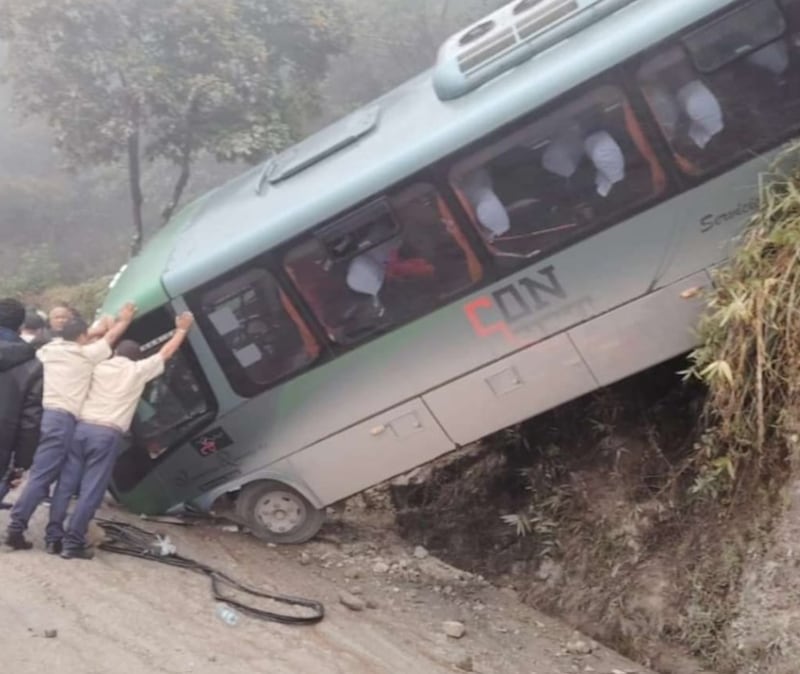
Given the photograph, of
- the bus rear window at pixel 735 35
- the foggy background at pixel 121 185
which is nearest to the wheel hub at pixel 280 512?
the bus rear window at pixel 735 35

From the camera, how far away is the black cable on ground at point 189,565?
6.07 meters

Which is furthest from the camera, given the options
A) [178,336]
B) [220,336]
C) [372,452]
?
[372,452]

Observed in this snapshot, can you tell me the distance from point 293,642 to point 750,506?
2.83 metres

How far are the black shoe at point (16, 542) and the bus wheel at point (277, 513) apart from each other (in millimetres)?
1665

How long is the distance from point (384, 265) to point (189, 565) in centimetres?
250

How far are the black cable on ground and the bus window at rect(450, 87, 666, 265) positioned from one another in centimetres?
267

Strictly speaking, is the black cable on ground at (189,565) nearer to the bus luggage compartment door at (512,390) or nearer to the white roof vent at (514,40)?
the bus luggage compartment door at (512,390)

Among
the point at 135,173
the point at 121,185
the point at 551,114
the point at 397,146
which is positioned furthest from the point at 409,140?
the point at 121,185

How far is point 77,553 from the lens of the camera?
20.8 ft

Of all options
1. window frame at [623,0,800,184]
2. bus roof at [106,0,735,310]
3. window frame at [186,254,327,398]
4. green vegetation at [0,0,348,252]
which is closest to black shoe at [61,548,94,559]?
window frame at [186,254,327,398]

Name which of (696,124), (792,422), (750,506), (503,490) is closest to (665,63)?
(696,124)

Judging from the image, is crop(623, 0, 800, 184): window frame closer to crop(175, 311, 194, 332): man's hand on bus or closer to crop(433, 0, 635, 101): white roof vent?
crop(433, 0, 635, 101): white roof vent

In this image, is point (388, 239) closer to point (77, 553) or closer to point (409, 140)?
point (409, 140)

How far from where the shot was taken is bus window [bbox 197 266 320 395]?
670 cm
